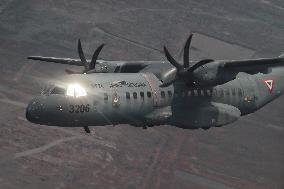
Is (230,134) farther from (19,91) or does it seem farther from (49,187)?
(19,91)

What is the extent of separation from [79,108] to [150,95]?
206 inches

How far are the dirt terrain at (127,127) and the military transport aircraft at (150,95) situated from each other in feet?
30.0

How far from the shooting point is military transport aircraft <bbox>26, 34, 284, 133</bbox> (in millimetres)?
27359

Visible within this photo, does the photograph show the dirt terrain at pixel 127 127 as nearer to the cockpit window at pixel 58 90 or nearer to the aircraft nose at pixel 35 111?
the aircraft nose at pixel 35 111

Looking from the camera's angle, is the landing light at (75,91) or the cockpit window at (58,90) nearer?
the cockpit window at (58,90)

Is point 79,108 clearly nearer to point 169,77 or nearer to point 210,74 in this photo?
point 169,77

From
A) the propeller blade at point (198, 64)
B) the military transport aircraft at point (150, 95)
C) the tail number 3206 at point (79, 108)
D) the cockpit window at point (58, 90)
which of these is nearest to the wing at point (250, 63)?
the military transport aircraft at point (150, 95)

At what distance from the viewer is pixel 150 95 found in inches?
1181

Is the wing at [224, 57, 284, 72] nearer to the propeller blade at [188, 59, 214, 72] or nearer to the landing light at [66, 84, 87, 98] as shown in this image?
the propeller blade at [188, 59, 214, 72]

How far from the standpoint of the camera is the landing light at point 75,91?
90.0 ft

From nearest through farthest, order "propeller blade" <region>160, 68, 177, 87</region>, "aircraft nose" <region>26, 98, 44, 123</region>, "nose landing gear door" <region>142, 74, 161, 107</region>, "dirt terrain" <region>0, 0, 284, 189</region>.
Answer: "aircraft nose" <region>26, 98, 44, 123</region>
"propeller blade" <region>160, 68, 177, 87</region>
"nose landing gear door" <region>142, 74, 161, 107</region>
"dirt terrain" <region>0, 0, 284, 189</region>

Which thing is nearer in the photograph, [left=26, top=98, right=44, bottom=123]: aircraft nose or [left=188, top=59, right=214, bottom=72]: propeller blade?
[left=26, top=98, right=44, bottom=123]: aircraft nose

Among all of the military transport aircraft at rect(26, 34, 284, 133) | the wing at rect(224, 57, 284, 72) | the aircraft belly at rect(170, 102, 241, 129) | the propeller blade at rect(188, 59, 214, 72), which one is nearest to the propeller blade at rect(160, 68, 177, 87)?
the military transport aircraft at rect(26, 34, 284, 133)

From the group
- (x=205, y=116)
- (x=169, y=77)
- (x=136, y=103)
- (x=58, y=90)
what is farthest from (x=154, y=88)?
(x=58, y=90)
